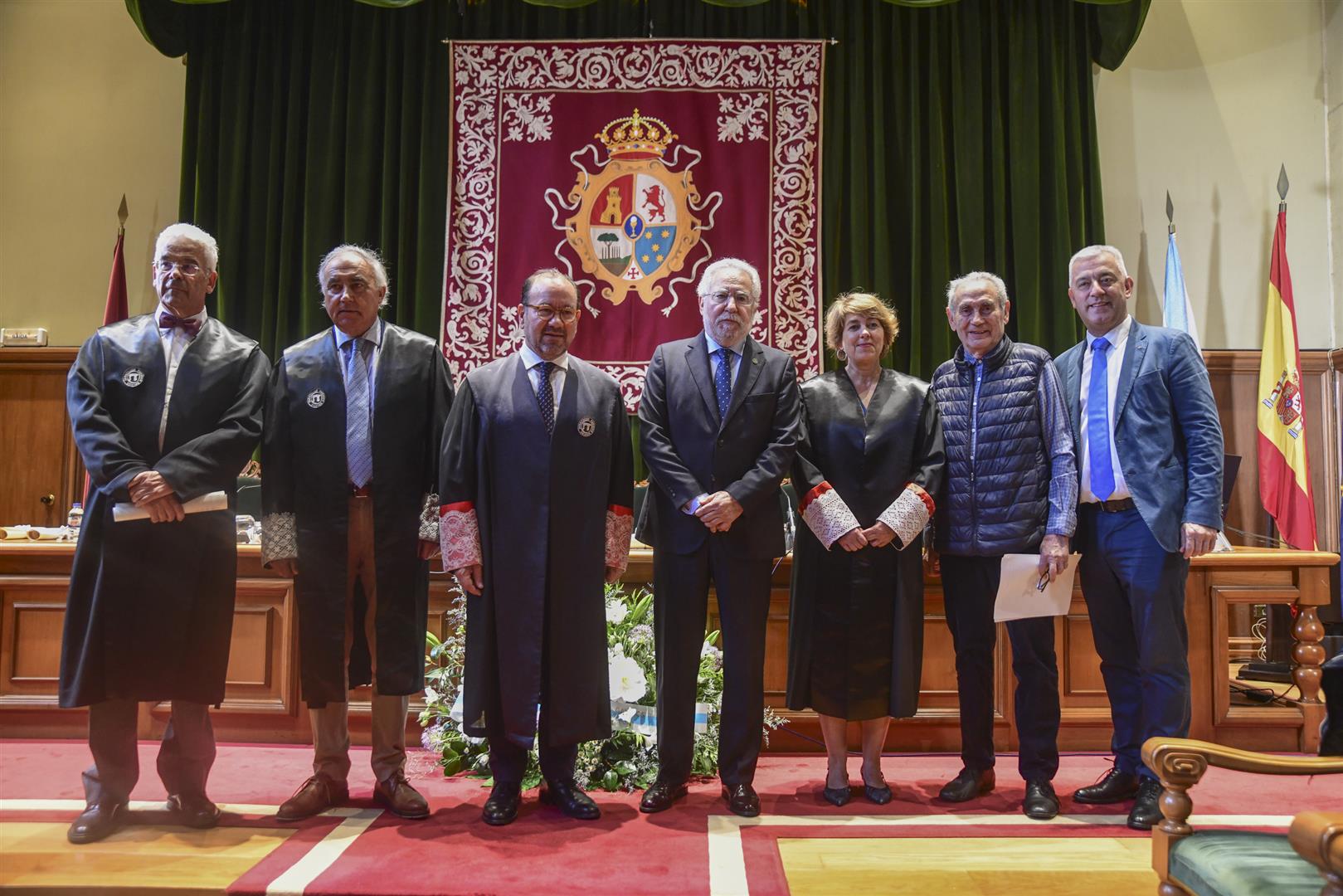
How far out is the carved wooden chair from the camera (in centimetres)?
164

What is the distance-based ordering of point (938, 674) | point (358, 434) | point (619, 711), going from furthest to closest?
point (938, 674) → point (619, 711) → point (358, 434)

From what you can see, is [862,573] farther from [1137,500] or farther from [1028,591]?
[1137,500]

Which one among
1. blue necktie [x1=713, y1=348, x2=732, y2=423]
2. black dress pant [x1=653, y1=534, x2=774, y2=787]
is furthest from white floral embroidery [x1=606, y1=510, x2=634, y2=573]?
blue necktie [x1=713, y1=348, x2=732, y2=423]

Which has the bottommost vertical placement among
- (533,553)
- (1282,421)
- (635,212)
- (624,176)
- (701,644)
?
(701,644)

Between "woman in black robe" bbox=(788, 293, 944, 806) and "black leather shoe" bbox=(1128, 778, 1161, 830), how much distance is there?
26.3 inches

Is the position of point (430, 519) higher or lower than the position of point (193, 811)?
higher

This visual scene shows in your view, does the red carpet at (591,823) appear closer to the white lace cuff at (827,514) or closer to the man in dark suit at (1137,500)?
the man in dark suit at (1137,500)

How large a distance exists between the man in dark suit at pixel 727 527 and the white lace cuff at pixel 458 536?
519 mm

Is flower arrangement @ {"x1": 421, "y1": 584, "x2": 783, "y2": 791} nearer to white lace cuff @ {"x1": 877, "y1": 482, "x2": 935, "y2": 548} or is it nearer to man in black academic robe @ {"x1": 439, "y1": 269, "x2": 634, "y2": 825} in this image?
man in black academic robe @ {"x1": 439, "y1": 269, "x2": 634, "y2": 825}

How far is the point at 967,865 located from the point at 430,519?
175cm

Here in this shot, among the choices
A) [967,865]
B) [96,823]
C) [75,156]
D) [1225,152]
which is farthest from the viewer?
[75,156]

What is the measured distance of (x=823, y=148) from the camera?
6008 millimetres

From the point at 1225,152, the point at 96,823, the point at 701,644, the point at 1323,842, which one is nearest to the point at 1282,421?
the point at 1225,152

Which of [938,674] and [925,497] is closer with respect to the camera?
[925,497]
